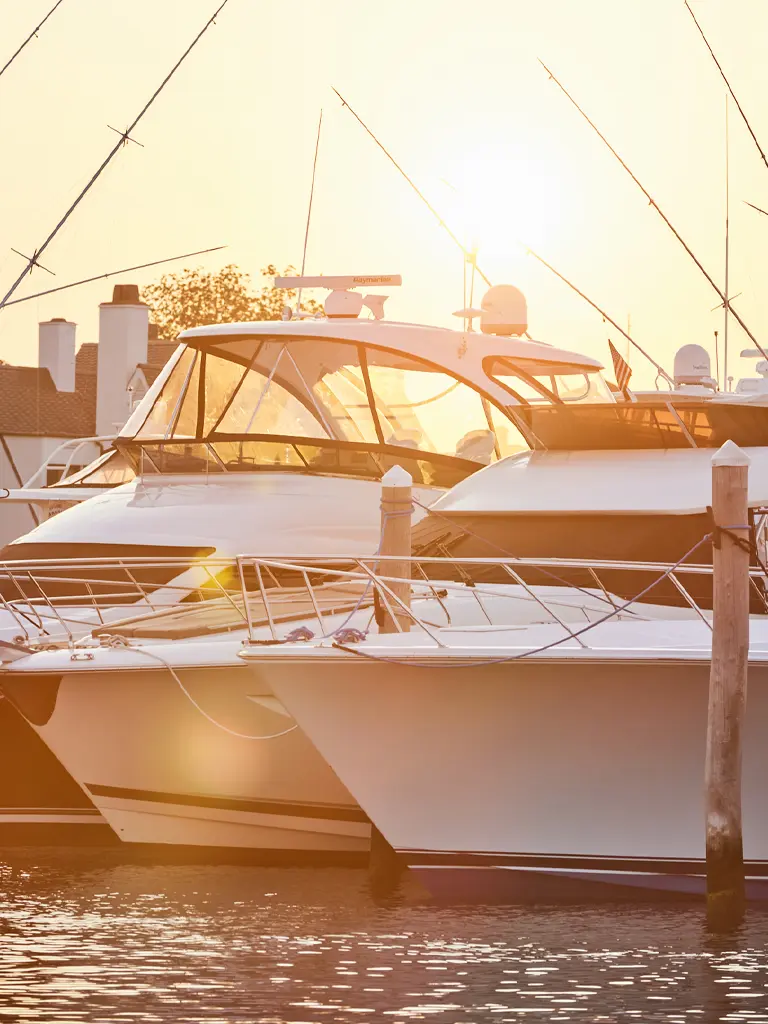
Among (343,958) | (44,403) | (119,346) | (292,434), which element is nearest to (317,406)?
(292,434)

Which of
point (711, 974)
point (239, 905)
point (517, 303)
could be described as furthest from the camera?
point (517, 303)

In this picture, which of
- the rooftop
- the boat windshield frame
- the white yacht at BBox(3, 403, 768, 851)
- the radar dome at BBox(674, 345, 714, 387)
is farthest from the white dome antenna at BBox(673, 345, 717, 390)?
the rooftop

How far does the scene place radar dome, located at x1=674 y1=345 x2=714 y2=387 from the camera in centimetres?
2784

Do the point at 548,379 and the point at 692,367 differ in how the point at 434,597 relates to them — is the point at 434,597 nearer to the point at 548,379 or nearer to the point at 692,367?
the point at 548,379

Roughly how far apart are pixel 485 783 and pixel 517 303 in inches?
411

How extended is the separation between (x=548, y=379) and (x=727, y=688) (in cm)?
927

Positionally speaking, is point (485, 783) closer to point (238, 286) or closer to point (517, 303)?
point (517, 303)

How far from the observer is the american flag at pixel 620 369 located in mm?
21609

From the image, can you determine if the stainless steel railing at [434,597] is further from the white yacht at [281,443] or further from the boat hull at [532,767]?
the white yacht at [281,443]

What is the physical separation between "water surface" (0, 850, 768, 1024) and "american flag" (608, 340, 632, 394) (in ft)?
25.8

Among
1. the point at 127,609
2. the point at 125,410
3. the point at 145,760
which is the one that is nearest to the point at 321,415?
the point at 127,609

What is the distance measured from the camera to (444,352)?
2156 centimetres

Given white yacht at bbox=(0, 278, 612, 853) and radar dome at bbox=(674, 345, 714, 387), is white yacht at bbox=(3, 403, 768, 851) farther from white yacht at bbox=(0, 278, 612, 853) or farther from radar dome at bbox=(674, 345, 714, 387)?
radar dome at bbox=(674, 345, 714, 387)

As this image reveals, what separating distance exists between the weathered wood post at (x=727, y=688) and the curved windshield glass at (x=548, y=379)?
7.22 metres
